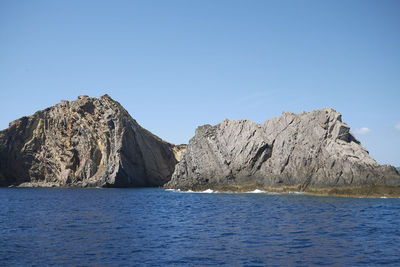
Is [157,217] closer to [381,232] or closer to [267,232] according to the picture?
[267,232]

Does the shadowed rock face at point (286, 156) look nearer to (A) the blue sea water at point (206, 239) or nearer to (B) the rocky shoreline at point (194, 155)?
(B) the rocky shoreline at point (194, 155)

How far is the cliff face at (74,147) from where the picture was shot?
122 m

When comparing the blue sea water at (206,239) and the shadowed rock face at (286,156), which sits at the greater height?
the shadowed rock face at (286,156)

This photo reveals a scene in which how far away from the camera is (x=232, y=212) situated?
4544cm

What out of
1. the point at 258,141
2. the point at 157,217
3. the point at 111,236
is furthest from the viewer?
the point at 258,141

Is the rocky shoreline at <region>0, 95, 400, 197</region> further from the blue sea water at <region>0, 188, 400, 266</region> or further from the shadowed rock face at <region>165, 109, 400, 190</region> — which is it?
the blue sea water at <region>0, 188, 400, 266</region>

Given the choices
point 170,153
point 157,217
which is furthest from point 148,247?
point 170,153

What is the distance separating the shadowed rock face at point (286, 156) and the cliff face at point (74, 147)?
2893 cm

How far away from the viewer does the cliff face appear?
→ 122125 millimetres

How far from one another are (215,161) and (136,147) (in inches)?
1702

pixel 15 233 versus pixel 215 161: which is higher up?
pixel 215 161

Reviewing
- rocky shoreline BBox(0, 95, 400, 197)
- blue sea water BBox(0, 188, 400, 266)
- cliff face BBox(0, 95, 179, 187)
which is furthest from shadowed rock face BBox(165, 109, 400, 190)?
cliff face BBox(0, 95, 179, 187)

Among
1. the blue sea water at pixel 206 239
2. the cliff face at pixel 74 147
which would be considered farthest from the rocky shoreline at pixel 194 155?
the blue sea water at pixel 206 239

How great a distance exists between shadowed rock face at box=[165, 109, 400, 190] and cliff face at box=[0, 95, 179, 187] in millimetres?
28929
